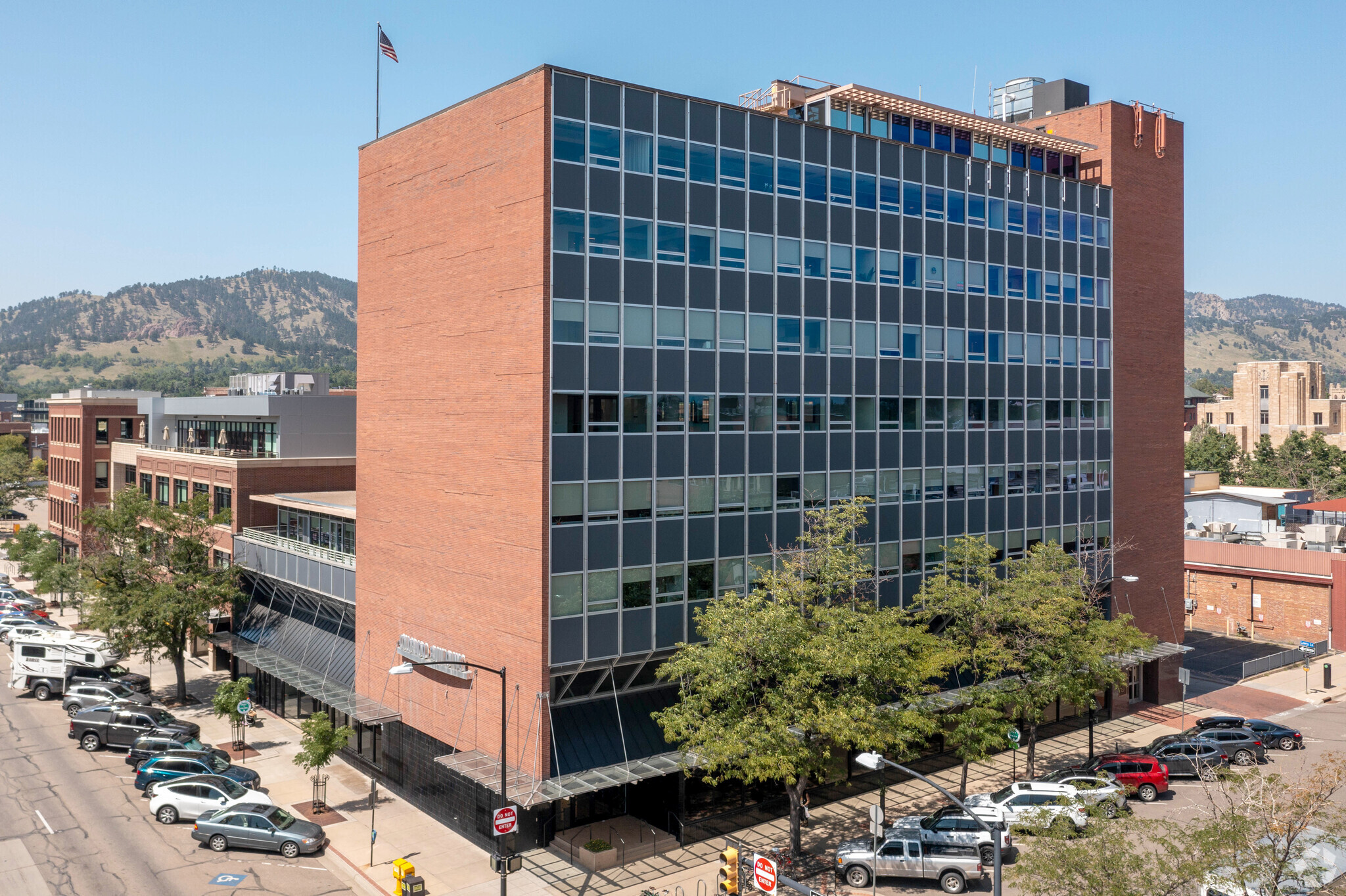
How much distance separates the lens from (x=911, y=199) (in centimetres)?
3906

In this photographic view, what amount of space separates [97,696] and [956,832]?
40.0m

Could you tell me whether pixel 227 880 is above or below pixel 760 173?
below

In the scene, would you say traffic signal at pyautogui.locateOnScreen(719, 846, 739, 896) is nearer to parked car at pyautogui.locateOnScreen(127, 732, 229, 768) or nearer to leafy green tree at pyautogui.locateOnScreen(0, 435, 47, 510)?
parked car at pyautogui.locateOnScreen(127, 732, 229, 768)

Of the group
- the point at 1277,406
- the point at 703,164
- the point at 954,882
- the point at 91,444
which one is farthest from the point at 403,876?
the point at 1277,406

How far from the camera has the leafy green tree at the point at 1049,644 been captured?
3472cm

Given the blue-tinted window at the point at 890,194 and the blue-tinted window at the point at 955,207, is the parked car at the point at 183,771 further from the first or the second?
the blue-tinted window at the point at 955,207

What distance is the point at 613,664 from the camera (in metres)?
31.5

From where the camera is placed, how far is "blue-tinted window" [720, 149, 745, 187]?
3341 centimetres

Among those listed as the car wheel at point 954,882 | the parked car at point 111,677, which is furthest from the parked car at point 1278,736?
the parked car at point 111,677

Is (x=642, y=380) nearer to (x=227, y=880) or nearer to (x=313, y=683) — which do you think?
(x=227, y=880)

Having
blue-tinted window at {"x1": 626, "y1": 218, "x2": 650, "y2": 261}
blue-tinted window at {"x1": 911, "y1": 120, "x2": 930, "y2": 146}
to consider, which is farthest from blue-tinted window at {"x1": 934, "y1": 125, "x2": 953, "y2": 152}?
blue-tinted window at {"x1": 626, "y1": 218, "x2": 650, "y2": 261}

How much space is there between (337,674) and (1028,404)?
33312mm

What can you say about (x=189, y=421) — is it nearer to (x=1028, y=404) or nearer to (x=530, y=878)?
(x=530, y=878)

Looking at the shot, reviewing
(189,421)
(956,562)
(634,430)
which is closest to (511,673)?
(634,430)
